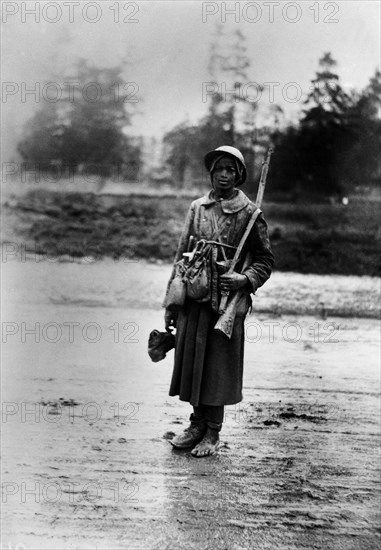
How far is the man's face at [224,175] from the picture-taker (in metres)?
3.93

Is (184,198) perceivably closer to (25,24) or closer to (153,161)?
(153,161)

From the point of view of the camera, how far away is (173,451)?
13.5 ft

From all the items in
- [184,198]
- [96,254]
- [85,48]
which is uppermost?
[85,48]

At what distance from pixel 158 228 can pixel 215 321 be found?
8275 millimetres

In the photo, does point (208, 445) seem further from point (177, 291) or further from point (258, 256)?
point (258, 256)

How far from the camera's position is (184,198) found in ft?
39.5

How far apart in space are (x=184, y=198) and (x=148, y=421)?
7.81 metres

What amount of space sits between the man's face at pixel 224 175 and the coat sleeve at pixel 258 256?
0.30 metres

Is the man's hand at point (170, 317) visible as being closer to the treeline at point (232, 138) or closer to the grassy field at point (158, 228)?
the treeline at point (232, 138)

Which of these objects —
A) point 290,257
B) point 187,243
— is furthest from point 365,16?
point 187,243
